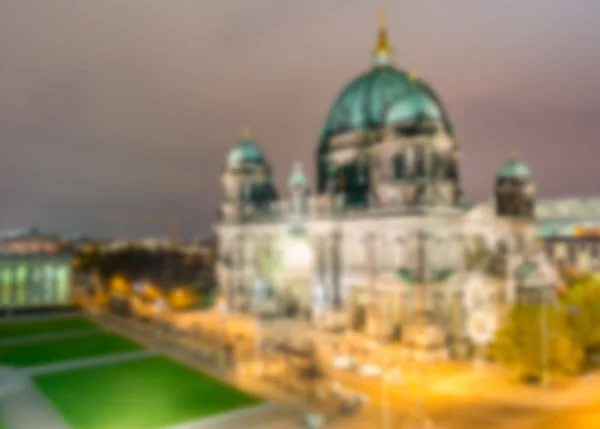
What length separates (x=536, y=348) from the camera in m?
41.6

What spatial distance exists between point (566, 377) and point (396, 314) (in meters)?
16.1

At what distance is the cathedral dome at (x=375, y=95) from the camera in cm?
6738

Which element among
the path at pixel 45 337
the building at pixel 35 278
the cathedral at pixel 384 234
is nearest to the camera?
the cathedral at pixel 384 234

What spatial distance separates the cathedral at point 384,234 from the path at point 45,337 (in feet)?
64.3

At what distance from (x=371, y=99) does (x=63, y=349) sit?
43118mm

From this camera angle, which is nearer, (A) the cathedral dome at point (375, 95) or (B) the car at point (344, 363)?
(B) the car at point (344, 363)

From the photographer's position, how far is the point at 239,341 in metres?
55.6

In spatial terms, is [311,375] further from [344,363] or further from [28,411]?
[28,411]

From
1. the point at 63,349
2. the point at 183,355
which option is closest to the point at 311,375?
the point at 183,355

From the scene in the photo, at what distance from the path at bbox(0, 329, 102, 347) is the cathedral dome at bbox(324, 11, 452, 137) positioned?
37.1m

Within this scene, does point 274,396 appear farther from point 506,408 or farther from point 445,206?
point 445,206

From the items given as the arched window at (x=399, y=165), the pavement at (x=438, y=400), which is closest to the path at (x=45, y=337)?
the pavement at (x=438, y=400)

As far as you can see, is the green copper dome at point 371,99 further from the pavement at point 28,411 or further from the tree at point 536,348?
the pavement at point 28,411

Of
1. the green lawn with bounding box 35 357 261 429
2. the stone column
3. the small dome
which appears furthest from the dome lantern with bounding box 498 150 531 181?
the green lawn with bounding box 35 357 261 429
